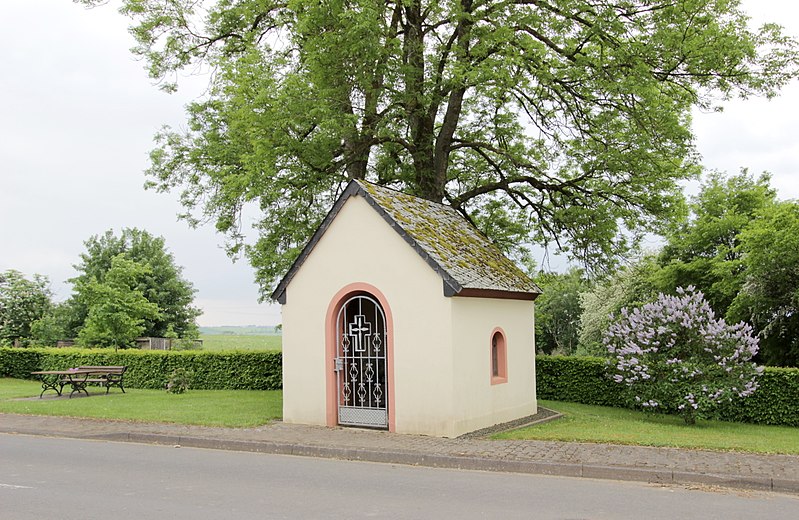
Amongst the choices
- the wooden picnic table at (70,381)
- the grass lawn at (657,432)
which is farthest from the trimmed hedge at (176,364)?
the grass lawn at (657,432)

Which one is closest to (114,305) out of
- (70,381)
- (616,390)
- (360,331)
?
(70,381)

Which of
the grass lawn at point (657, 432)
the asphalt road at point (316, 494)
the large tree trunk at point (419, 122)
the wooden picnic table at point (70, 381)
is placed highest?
the large tree trunk at point (419, 122)

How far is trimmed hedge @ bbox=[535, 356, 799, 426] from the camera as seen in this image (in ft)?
58.8

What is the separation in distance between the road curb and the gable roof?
3.42m

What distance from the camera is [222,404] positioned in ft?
63.9

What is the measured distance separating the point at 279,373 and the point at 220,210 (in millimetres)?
5889

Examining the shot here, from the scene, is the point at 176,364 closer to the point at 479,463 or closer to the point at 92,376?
the point at 92,376

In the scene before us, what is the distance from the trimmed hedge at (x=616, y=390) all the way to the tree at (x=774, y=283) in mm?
8343

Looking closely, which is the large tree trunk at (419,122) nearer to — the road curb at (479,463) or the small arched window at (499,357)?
the small arched window at (499,357)

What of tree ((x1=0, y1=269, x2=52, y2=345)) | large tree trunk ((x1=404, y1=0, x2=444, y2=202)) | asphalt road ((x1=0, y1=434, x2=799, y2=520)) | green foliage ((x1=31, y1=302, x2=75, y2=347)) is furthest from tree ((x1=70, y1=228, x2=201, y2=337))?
asphalt road ((x1=0, y1=434, x2=799, y2=520))

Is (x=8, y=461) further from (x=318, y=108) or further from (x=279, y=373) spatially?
(x=279, y=373)

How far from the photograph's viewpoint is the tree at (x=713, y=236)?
3256cm

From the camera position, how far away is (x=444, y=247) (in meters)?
15.3

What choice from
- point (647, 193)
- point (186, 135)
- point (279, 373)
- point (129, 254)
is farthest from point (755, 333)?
point (129, 254)
